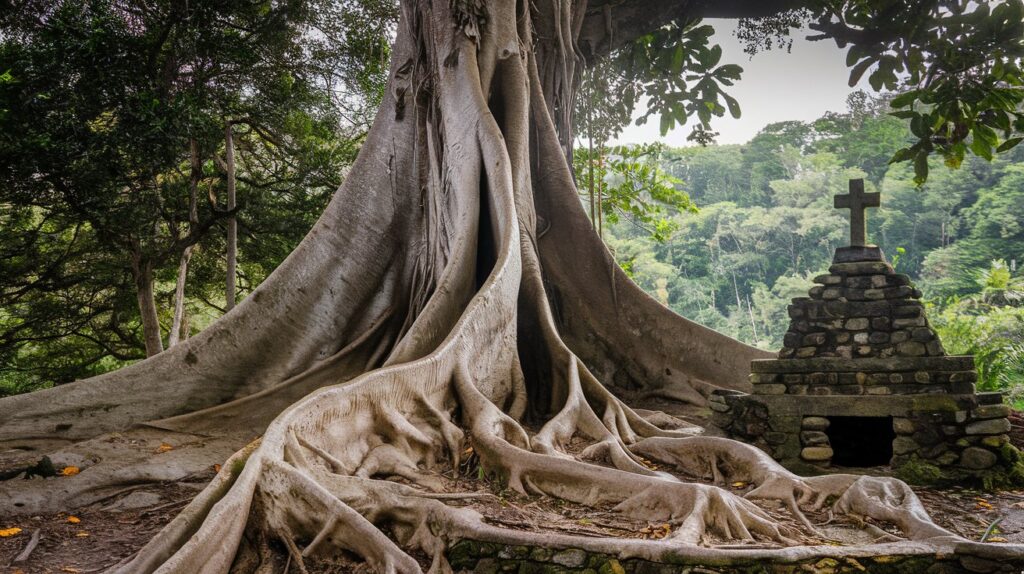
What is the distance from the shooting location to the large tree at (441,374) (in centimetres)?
284

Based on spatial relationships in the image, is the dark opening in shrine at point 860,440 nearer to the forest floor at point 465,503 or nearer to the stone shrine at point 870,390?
the stone shrine at point 870,390

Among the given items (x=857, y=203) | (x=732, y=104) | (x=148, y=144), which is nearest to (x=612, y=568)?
(x=857, y=203)

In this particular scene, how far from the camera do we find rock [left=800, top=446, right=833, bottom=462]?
4.67m

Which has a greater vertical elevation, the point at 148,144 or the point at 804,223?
the point at 804,223

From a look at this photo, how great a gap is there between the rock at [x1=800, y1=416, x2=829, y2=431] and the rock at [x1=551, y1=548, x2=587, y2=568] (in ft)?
9.11

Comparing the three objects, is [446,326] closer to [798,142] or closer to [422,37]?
[422,37]

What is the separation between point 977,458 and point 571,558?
317cm

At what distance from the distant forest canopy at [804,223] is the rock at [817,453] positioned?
21028mm

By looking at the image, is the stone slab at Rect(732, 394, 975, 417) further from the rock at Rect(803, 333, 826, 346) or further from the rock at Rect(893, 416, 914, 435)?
the rock at Rect(803, 333, 826, 346)

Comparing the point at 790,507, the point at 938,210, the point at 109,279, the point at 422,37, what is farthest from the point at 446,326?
the point at 938,210

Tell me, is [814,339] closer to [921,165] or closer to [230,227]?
[921,165]

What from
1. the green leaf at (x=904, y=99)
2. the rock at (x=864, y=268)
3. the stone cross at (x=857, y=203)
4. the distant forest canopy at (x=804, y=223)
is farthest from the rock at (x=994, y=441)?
the distant forest canopy at (x=804, y=223)

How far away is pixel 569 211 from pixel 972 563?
15.5 ft

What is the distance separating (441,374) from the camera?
4309mm
